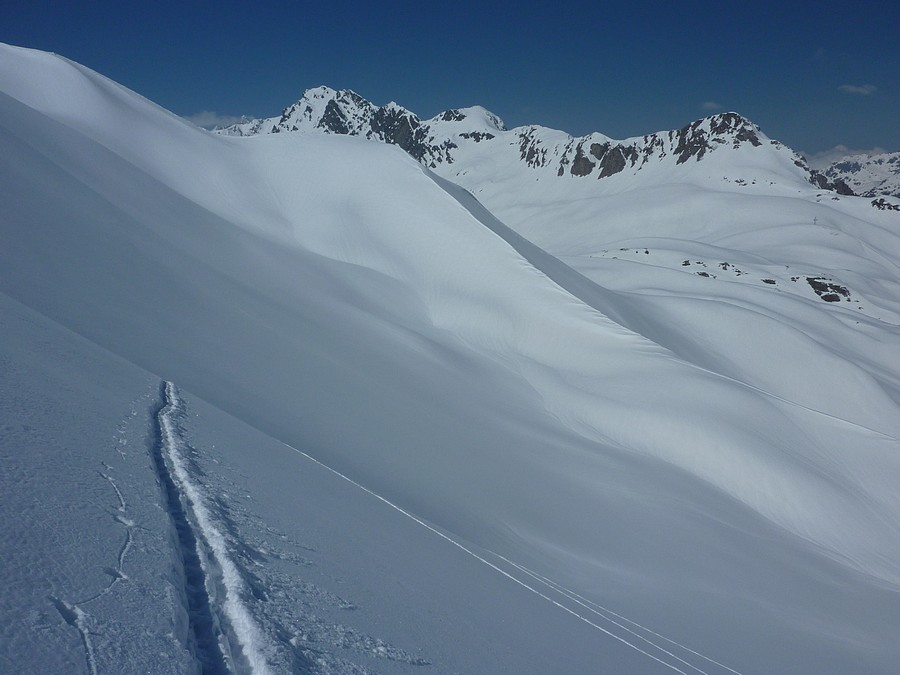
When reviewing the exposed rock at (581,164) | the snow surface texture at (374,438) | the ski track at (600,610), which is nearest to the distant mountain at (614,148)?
the exposed rock at (581,164)

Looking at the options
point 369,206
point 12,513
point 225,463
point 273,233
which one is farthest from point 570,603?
point 369,206

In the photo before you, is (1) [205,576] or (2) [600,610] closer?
(1) [205,576]

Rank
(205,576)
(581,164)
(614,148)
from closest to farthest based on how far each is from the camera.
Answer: (205,576)
(614,148)
(581,164)

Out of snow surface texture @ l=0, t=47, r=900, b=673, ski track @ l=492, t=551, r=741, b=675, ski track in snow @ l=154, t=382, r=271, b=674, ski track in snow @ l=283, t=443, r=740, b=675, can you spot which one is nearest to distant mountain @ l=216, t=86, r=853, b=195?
snow surface texture @ l=0, t=47, r=900, b=673

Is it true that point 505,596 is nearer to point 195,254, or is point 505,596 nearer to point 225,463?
point 225,463

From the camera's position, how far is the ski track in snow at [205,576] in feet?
8.55

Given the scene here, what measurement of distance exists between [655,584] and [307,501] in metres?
5.37

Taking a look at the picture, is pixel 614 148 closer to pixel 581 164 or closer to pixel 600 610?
pixel 581 164

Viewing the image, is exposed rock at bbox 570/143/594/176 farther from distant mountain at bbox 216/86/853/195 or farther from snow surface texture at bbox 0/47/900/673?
snow surface texture at bbox 0/47/900/673

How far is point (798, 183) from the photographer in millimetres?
94000

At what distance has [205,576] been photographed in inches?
121

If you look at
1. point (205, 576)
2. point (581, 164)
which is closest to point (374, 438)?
point (205, 576)

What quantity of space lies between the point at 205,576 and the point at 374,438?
17.7 ft

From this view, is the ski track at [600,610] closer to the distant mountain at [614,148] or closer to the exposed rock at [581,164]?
the distant mountain at [614,148]
